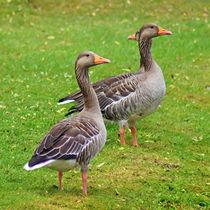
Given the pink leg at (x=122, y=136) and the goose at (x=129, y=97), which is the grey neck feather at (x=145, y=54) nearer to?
the goose at (x=129, y=97)

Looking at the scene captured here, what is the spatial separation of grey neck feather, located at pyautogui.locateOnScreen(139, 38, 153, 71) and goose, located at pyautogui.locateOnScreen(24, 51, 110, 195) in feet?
9.02

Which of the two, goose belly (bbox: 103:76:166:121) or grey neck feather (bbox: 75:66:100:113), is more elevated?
grey neck feather (bbox: 75:66:100:113)

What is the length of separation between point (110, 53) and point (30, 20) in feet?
17.2

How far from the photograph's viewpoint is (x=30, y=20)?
2397cm

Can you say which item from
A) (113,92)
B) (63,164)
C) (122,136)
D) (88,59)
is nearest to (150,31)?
(113,92)

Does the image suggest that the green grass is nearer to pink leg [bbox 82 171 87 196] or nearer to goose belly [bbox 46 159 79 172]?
pink leg [bbox 82 171 87 196]

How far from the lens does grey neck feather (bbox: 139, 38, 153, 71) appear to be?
→ 12.3 meters

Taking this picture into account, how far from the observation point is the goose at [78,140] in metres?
8.66

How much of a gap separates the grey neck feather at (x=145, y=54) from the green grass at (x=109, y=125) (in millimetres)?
1296

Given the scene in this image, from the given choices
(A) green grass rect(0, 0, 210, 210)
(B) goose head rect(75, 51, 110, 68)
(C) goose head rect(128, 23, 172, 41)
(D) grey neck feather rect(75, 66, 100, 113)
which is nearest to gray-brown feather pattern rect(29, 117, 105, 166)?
(D) grey neck feather rect(75, 66, 100, 113)

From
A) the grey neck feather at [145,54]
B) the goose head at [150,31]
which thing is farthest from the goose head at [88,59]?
the goose head at [150,31]

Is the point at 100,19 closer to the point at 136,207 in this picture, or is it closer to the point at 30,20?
the point at 30,20

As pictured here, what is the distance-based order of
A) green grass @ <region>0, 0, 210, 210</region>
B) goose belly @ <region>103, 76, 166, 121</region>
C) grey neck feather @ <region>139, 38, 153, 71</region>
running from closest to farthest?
green grass @ <region>0, 0, 210, 210</region>, goose belly @ <region>103, 76, 166, 121</region>, grey neck feather @ <region>139, 38, 153, 71</region>

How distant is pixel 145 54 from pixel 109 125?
158 centimetres
